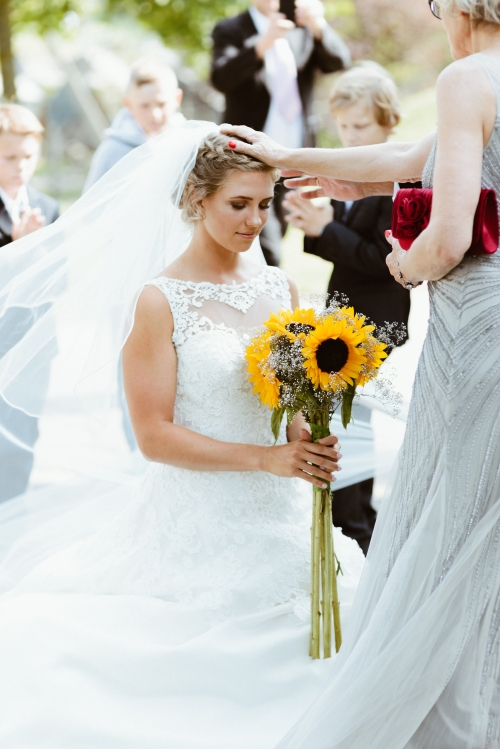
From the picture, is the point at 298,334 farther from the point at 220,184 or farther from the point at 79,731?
the point at 79,731

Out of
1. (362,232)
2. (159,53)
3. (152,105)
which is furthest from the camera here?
(159,53)

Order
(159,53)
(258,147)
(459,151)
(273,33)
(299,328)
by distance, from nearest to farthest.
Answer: (459,151) → (299,328) → (258,147) → (273,33) → (159,53)

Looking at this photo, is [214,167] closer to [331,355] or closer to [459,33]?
[331,355]

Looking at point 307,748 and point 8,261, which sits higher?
point 8,261

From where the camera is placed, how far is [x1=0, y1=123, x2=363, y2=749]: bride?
2.50 meters

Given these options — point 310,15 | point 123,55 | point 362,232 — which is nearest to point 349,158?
point 362,232

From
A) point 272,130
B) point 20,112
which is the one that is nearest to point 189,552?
point 20,112

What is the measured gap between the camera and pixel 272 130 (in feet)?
19.4

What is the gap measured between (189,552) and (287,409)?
62 centimetres

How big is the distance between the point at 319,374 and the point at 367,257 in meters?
1.92

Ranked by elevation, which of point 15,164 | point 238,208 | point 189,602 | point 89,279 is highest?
point 15,164

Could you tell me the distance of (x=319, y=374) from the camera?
2.35 metres

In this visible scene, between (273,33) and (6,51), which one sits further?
(6,51)

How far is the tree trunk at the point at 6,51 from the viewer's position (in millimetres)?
10125
